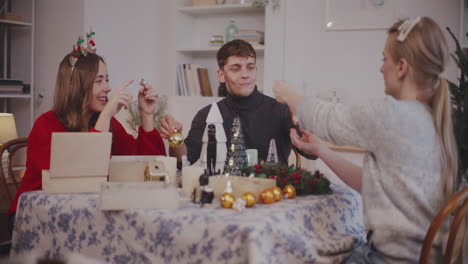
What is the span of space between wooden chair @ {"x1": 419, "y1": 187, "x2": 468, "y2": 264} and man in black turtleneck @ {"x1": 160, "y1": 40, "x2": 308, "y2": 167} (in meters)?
1.11

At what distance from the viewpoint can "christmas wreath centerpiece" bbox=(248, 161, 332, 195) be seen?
1.54m

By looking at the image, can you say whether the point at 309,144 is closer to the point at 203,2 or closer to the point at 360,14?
the point at 360,14

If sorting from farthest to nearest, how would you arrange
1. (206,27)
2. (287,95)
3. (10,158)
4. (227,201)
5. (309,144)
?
(206,27)
(10,158)
(309,144)
(287,95)
(227,201)

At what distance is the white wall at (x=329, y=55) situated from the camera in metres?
4.15

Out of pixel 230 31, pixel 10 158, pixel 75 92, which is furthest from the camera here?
pixel 230 31

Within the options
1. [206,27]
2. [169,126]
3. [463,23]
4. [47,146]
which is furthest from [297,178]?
[206,27]

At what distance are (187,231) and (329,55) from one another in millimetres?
3340

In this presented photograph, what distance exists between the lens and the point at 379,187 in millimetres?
1405

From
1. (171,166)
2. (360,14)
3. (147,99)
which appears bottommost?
(171,166)

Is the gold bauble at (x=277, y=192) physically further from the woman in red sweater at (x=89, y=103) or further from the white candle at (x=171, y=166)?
the woman in red sweater at (x=89, y=103)

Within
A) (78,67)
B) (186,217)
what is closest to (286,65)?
(78,67)

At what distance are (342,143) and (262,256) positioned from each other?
1.47 feet

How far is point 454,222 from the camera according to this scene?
1.32 meters

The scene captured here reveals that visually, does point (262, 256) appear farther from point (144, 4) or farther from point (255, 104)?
point (144, 4)
